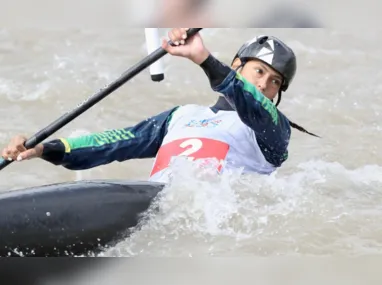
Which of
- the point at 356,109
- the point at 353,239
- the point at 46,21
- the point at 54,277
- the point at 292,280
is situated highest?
the point at 46,21

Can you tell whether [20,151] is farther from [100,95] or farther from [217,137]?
[217,137]

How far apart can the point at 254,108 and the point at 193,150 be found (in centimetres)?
43

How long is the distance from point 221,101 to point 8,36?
4.12 m

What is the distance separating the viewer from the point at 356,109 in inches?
218

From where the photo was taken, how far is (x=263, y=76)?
341 cm

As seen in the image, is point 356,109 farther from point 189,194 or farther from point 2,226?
point 2,226

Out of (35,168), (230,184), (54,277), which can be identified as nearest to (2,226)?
(54,277)

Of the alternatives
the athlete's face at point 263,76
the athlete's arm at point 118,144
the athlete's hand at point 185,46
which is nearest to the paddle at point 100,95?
the athlete's hand at point 185,46

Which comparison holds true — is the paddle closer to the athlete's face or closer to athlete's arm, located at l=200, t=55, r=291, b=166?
athlete's arm, located at l=200, t=55, r=291, b=166

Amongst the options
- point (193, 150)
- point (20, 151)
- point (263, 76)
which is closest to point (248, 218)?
point (193, 150)

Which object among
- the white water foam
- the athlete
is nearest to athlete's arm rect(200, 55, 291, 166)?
the athlete

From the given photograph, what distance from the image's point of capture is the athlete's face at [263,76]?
3398mm

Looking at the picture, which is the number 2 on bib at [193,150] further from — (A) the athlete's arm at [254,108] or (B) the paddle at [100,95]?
(B) the paddle at [100,95]

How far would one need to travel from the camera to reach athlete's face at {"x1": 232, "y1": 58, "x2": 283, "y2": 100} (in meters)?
3.40
